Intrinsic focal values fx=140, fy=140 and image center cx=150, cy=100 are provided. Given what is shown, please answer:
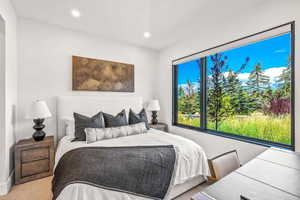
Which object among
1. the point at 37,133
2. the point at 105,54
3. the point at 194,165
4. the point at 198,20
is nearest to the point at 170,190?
the point at 194,165

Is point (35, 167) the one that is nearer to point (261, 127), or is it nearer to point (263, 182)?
point (263, 182)

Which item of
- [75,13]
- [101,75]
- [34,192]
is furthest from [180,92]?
[34,192]

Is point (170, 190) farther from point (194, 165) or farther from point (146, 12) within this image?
point (146, 12)

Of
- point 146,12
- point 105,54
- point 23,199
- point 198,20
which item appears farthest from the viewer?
point 105,54

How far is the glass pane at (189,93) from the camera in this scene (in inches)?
122

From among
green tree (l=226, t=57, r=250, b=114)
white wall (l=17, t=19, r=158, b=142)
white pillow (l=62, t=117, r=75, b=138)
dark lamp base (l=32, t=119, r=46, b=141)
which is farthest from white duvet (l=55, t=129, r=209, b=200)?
white wall (l=17, t=19, r=158, b=142)

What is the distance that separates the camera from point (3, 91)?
1.88m

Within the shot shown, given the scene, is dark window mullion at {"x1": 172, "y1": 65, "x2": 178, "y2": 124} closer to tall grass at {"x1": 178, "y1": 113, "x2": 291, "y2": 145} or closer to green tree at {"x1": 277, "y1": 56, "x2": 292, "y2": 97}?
tall grass at {"x1": 178, "y1": 113, "x2": 291, "y2": 145}

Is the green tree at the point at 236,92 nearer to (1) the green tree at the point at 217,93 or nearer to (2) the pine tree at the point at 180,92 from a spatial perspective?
Answer: (1) the green tree at the point at 217,93

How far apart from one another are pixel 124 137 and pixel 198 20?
7.87ft

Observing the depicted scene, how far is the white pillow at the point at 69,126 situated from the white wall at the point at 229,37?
7.23 ft

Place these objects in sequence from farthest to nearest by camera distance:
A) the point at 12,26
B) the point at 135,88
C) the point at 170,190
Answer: the point at 135,88, the point at 12,26, the point at 170,190

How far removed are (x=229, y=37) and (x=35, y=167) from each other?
3.83 metres

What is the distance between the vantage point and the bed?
118cm
